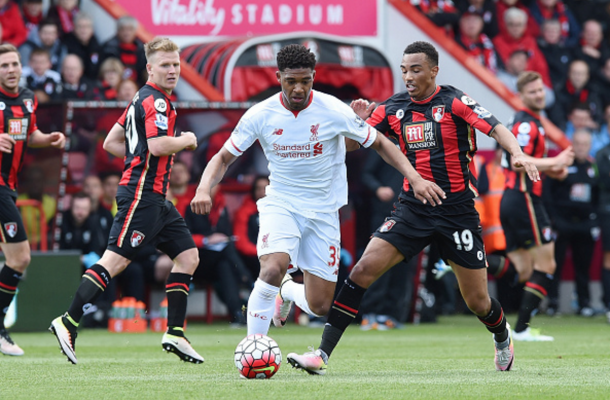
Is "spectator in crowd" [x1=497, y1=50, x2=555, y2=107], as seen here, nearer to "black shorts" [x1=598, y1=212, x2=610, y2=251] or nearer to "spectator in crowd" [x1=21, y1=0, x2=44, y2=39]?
"black shorts" [x1=598, y1=212, x2=610, y2=251]

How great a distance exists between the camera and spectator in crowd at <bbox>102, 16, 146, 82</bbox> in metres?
14.1

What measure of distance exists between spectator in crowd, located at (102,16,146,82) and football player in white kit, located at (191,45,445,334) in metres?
7.55

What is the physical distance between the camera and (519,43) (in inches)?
687

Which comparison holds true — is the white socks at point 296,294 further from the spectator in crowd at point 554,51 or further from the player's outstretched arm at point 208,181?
the spectator in crowd at point 554,51

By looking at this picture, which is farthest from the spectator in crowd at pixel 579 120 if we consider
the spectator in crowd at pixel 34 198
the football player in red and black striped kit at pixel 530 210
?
the spectator in crowd at pixel 34 198

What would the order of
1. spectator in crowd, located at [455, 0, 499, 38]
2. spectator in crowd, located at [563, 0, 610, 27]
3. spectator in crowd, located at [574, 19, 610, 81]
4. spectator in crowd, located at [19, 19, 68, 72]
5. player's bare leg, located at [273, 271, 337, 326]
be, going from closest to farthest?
player's bare leg, located at [273, 271, 337, 326], spectator in crowd, located at [19, 19, 68, 72], spectator in crowd, located at [455, 0, 499, 38], spectator in crowd, located at [574, 19, 610, 81], spectator in crowd, located at [563, 0, 610, 27]

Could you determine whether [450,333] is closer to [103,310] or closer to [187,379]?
[103,310]

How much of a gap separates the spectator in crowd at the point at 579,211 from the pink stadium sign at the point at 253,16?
386 centimetres

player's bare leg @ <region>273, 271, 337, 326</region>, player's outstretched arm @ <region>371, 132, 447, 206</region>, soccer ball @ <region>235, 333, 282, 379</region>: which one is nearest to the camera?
soccer ball @ <region>235, 333, 282, 379</region>

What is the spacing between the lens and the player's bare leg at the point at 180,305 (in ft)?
24.6

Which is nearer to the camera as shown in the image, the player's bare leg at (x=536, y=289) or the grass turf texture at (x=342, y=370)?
the grass turf texture at (x=342, y=370)

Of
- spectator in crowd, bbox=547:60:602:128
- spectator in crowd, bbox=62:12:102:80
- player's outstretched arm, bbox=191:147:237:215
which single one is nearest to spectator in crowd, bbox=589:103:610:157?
spectator in crowd, bbox=547:60:602:128

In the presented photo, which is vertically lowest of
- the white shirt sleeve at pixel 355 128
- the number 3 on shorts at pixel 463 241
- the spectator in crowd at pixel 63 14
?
the number 3 on shorts at pixel 463 241

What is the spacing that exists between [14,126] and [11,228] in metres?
0.88
